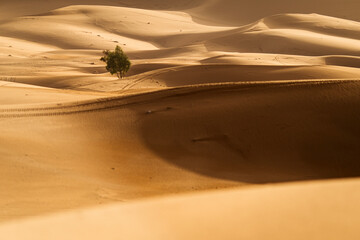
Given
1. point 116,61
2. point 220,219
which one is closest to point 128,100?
point 220,219

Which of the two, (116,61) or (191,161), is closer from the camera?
(191,161)

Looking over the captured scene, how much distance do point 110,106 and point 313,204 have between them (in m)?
6.45

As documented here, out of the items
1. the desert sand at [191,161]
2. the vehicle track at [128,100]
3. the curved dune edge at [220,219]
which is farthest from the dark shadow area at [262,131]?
the curved dune edge at [220,219]

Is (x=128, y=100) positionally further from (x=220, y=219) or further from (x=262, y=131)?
(x=220, y=219)

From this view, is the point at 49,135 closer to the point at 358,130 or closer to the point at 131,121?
the point at 131,121

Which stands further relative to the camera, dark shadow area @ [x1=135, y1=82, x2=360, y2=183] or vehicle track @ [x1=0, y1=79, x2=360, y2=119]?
vehicle track @ [x1=0, y1=79, x2=360, y2=119]

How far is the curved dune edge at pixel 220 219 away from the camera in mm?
2963

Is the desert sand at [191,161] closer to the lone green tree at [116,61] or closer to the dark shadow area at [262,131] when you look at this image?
the dark shadow area at [262,131]

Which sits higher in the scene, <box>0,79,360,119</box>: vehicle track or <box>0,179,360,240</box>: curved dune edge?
<box>0,79,360,119</box>: vehicle track

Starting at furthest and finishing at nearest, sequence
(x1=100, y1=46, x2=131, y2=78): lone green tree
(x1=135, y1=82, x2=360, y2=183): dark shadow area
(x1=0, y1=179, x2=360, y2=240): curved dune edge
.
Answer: (x1=100, y1=46, x2=131, y2=78): lone green tree
(x1=135, y1=82, x2=360, y2=183): dark shadow area
(x1=0, y1=179, x2=360, y2=240): curved dune edge

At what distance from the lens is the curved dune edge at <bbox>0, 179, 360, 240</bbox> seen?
2.96 m

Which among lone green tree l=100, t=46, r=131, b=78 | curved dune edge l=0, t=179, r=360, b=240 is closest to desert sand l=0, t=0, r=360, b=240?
curved dune edge l=0, t=179, r=360, b=240

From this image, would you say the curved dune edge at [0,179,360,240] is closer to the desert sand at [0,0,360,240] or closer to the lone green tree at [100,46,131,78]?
the desert sand at [0,0,360,240]

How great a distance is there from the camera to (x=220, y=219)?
3.22 meters
